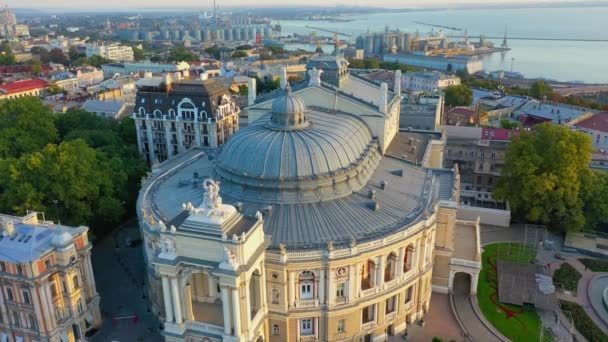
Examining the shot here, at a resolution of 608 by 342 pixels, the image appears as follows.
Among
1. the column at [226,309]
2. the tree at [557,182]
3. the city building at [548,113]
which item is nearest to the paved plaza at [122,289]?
the column at [226,309]

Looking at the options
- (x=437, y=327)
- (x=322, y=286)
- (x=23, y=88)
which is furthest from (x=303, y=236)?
(x=23, y=88)

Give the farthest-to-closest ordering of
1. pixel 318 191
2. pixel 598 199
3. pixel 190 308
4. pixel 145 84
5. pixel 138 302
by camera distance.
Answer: pixel 145 84, pixel 598 199, pixel 138 302, pixel 318 191, pixel 190 308

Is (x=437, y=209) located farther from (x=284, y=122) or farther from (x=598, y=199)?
(x=598, y=199)

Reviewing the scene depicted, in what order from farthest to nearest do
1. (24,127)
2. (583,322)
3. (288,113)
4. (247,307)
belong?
(24,127) < (583,322) < (288,113) < (247,307)

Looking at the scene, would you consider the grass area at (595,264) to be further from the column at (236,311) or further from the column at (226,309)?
the column at (226,309)

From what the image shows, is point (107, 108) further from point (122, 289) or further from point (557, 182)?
point (557, 182)

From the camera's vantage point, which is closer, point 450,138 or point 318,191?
point 318,191

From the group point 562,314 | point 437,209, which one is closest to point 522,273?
point 562,314
